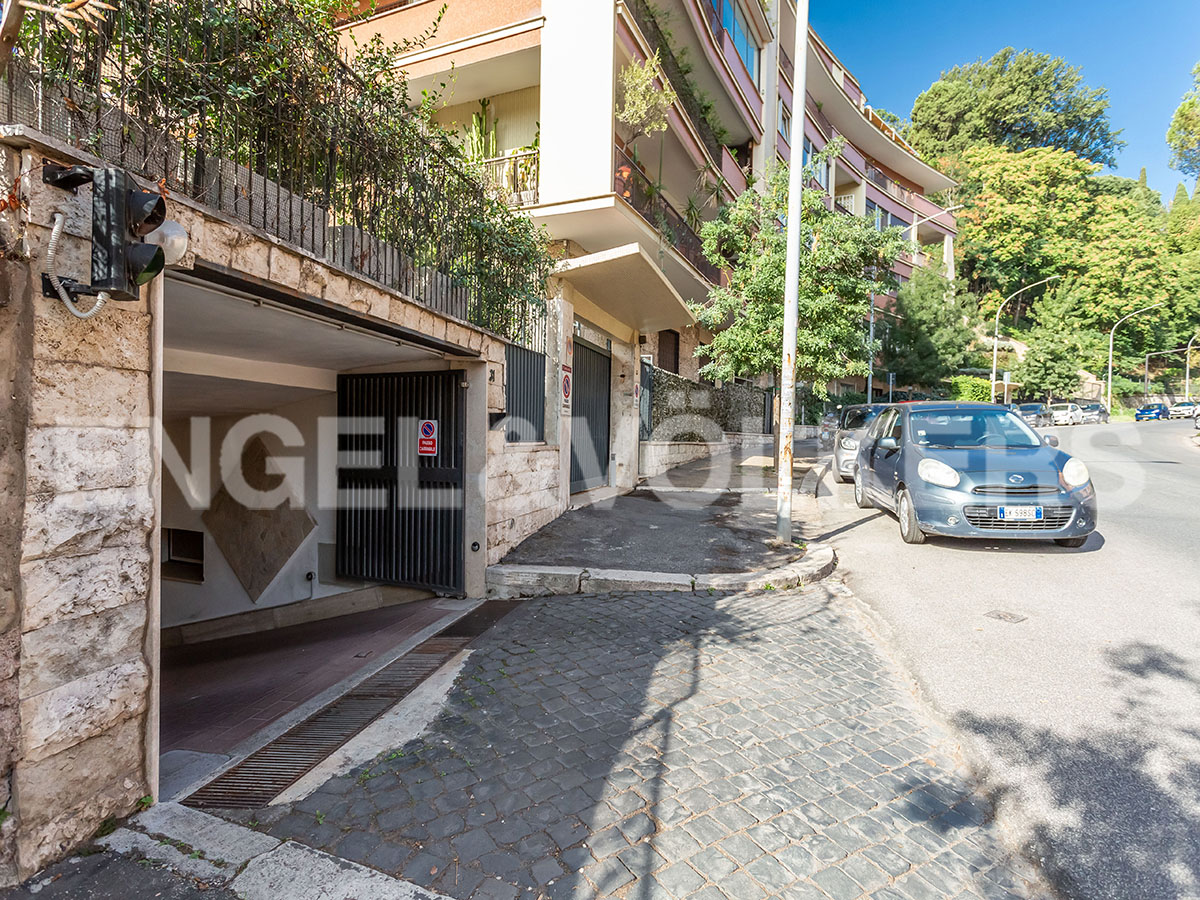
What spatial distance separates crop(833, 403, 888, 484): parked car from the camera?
12.4 meters

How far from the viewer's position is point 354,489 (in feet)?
22.1

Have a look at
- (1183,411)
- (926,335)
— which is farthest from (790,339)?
(1183,411)

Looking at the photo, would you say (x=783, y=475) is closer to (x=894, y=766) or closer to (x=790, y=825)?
(x=894, y=766)

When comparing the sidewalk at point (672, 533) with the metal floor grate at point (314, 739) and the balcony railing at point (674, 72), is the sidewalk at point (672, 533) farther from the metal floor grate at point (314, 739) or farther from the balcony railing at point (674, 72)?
the balcony railing at point (674, 72)

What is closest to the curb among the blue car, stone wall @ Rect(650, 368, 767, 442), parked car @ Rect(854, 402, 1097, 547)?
parked car @ Rect(854, 402, 1097, 547)

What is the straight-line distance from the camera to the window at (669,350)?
1731cm

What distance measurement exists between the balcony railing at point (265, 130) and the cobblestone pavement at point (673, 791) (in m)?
2.97

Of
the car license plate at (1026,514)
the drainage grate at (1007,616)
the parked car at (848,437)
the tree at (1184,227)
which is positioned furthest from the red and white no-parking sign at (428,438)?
the tree at (1184,227)

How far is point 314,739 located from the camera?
3375 millimetres

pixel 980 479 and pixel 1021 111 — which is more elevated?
pixel 1021 111

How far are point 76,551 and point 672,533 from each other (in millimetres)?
6456

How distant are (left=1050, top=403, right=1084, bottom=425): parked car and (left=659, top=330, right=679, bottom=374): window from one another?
3097cm

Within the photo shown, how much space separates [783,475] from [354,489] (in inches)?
199

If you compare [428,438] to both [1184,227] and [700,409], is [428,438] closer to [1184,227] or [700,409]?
[700,409]
